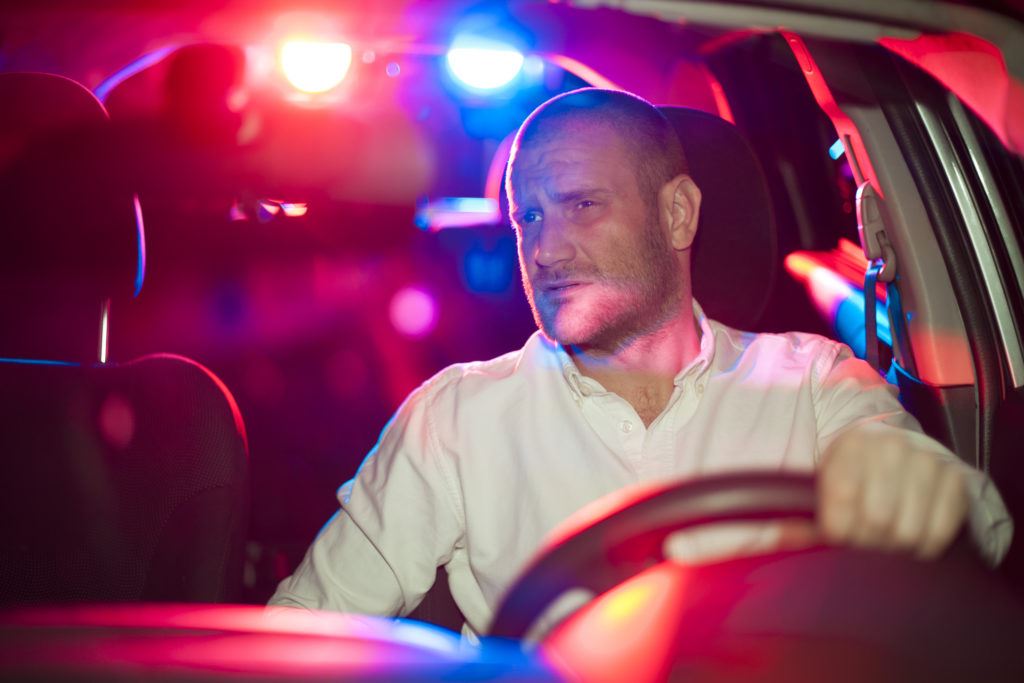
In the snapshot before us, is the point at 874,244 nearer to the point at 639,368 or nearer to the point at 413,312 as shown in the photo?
the point at 639,368

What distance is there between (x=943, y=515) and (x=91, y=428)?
1.42 meters

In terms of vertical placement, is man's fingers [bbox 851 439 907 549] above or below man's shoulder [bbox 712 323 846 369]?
below

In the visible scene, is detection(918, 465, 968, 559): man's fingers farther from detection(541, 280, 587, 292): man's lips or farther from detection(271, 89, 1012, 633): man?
detection(541, 280, 587, 292): man's lips

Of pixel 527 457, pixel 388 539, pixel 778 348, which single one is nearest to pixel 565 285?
pixel 527 457

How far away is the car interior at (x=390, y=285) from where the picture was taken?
39.3 inches

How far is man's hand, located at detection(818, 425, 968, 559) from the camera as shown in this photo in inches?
34.7

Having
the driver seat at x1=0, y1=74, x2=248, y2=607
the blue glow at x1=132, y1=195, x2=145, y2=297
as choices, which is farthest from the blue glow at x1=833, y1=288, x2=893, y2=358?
the blue glow at x1=132, y1=195, x2=145, y2=297

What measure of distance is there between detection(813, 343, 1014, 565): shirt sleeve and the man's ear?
1.17 ft

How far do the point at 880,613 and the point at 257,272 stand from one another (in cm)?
215

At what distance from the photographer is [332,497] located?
2541 millimetres

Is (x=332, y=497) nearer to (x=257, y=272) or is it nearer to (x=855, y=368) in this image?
(x=257, y=272)

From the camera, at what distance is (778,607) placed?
0.99m

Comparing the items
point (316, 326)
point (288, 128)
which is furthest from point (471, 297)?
point (288, 128)

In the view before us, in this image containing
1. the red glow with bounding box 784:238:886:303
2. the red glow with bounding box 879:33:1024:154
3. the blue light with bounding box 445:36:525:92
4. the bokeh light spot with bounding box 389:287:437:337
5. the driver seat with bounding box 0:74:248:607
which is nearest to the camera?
the red glow with bounding box 879:33:1024:154
